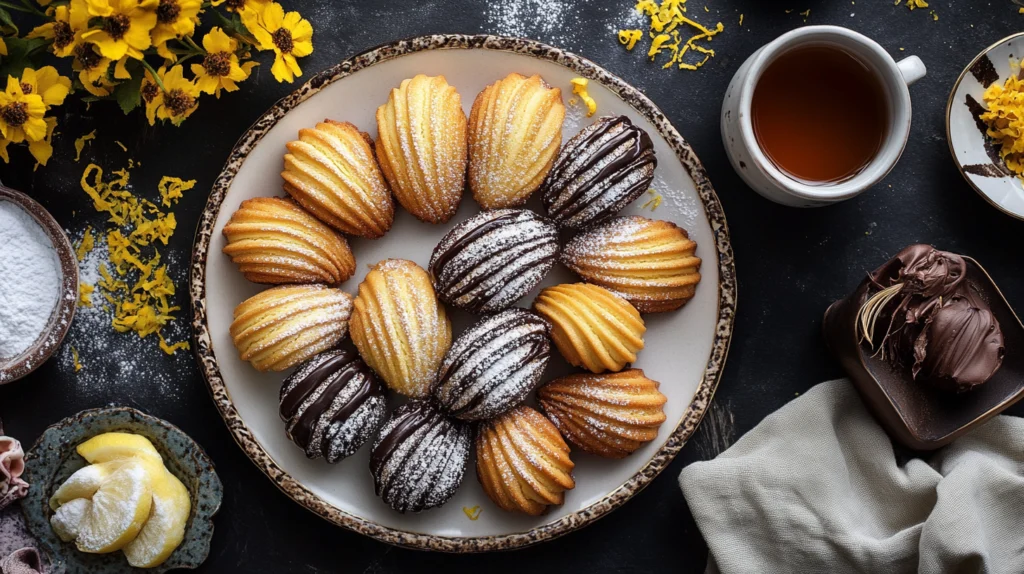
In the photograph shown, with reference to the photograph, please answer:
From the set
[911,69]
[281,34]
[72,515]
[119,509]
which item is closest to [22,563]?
[72,515]

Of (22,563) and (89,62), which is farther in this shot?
(22,563)

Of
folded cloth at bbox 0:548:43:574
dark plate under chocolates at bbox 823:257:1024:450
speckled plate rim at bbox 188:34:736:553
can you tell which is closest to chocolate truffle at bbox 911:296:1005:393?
dark plate under chocolates at bbox 823:257:1024:450

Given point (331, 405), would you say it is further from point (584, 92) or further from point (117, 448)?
point (584, 92)

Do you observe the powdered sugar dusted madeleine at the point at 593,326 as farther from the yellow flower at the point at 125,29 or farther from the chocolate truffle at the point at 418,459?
the yellow flower at the point at 125,29

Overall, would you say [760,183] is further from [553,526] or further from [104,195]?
[104,195]

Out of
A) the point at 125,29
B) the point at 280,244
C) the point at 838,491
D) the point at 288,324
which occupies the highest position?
the point at 125,29

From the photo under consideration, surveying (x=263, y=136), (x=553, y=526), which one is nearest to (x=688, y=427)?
(x=553, y=526)
